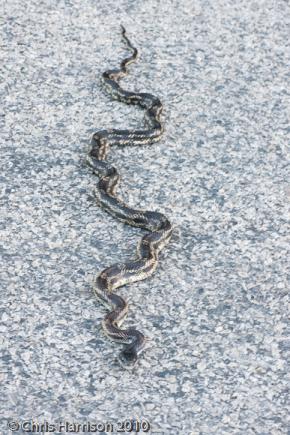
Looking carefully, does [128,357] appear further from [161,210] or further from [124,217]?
[161,210]

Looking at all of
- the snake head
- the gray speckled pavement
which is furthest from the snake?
the gray speckled pavement

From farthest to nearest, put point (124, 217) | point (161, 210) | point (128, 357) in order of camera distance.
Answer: point (161, 210) → point (124, 217) → point (128, 357)

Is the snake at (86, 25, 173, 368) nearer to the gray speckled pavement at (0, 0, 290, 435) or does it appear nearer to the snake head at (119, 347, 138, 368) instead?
the snake head at (119, 347, 138, 368)

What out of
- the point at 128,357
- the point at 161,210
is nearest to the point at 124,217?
the point at 161,210

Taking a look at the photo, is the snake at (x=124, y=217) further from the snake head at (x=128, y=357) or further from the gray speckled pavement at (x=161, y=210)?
the gray speckled pavement at (x=161, y=210)

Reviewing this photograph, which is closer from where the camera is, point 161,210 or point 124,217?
point 124,217

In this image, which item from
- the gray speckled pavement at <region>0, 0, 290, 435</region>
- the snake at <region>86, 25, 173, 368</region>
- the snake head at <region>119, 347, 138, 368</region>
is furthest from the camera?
the snake at <region>86, 25, 173, 368</region>
